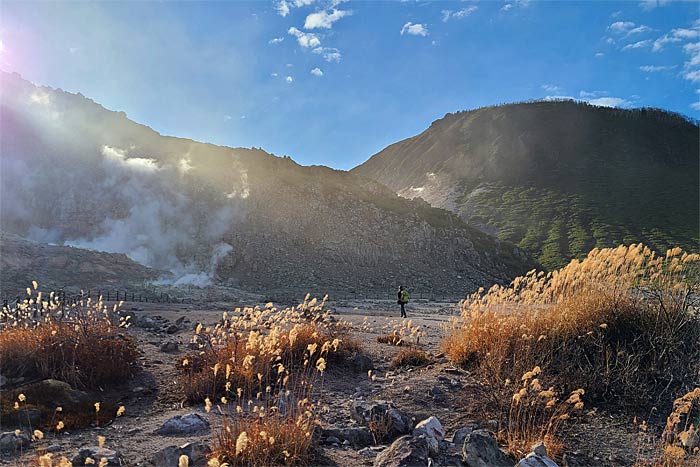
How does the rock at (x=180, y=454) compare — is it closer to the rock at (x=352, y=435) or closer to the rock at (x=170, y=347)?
the rock at (x=352, y=435)

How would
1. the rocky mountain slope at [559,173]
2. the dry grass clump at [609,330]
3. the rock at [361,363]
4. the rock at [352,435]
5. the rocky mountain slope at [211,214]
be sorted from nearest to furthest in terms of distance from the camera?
the rock at [352,435] < the dry grass clump at [609,330] < the rock at [361,363] < the rocky mountain slope at [211,214] < the rocky mountain slope at [559,173]

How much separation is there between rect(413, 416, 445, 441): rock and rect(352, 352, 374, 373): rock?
296cm

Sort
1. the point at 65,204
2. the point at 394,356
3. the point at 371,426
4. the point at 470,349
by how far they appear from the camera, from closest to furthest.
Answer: the point at 371,426 → the point at 470,349 → the point at 394,356 → the point at 65,204

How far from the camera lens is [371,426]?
548cm

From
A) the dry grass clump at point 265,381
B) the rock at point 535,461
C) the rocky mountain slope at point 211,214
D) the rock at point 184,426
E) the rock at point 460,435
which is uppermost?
the rocky mountain slope at point 211,214

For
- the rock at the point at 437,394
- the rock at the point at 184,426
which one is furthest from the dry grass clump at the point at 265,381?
the rock at the point at 437,394

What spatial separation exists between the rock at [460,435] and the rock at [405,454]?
657 millimetres

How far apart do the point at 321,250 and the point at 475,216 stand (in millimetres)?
57666

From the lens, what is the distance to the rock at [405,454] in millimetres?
4367

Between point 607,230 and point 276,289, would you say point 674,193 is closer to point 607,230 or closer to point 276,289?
point 607,230

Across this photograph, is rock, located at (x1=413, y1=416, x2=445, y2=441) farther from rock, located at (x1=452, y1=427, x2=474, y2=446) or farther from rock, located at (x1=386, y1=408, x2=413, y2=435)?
rock, located at (x1=386, y1=408, x2=413, y2=435)

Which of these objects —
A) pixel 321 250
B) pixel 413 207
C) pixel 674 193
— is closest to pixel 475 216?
pixel 413 207

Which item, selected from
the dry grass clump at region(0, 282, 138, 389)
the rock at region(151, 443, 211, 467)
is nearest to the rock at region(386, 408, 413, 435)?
the rock at region(151, 443, 211, 467)

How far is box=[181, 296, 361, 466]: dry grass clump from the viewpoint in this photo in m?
4.24
